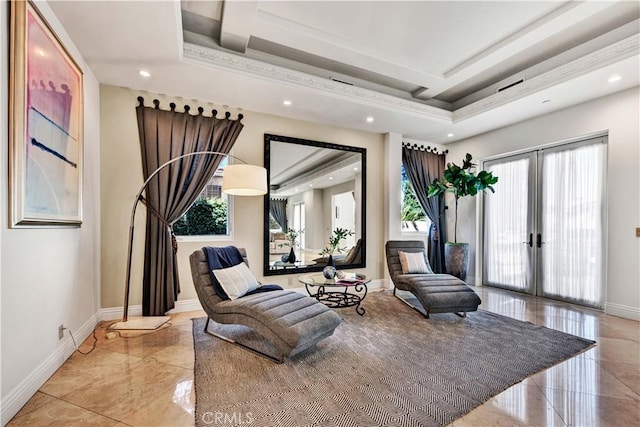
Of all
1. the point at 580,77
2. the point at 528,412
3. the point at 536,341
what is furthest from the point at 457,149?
the point at 528,412

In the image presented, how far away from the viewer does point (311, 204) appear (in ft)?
15.5

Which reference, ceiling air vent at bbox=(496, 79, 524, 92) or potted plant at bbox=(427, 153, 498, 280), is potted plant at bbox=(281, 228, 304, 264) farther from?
ceiling air vent at bbox=(496, 79, 524, 92)

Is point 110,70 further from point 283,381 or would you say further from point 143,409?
point 283,381

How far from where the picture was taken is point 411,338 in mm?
2943

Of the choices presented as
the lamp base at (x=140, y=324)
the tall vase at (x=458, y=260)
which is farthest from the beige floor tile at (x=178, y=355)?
the tall vase at (x=458, y=260)

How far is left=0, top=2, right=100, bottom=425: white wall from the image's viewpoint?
1.75m

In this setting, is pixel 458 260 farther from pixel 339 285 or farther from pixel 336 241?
pixel 339 285

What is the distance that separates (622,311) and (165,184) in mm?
5862

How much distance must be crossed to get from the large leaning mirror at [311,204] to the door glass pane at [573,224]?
9.20 ft

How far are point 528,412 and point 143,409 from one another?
2420 millimetres

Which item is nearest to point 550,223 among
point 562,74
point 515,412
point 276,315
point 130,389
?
point 562,74

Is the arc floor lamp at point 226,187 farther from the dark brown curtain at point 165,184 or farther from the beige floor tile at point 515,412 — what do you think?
the beige floor tile at point 515,412

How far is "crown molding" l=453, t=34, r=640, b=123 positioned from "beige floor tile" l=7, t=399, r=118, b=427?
528cm

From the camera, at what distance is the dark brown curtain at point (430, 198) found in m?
Answer: 5.57
